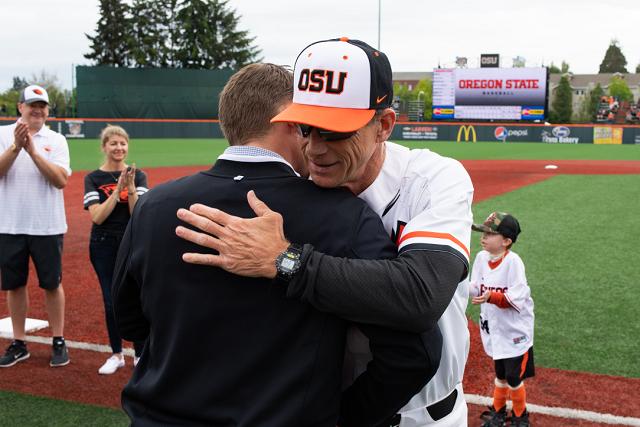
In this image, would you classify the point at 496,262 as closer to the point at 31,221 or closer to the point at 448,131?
the point at 31,221

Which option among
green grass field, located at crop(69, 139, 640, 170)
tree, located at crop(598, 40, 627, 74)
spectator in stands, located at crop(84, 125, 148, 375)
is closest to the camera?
spectator in stands, located at crop(84, 125, 148, 375)

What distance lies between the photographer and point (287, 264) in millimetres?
1756

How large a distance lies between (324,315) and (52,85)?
78367 millimetres

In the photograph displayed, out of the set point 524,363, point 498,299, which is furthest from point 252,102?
point 524,363

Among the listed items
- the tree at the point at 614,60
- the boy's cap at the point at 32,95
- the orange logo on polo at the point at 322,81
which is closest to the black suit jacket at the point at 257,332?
the orange logo on polo at the point at 322,81

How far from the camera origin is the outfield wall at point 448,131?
133ft

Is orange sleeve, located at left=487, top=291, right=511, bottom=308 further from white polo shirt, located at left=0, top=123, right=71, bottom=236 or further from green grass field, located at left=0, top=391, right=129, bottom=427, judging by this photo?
white polo shirt, located at left=0, top=123, right=71, bottom=236

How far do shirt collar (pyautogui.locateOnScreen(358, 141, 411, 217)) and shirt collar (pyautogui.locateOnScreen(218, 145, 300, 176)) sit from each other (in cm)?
37

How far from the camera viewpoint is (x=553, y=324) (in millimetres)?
6832

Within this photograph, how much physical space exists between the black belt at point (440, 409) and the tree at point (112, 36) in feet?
233

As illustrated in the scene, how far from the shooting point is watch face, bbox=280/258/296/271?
175 centimetres

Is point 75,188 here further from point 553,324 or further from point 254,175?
point 254,175

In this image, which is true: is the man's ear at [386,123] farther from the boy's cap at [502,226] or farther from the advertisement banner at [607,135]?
the advertisement banner at [607,135]

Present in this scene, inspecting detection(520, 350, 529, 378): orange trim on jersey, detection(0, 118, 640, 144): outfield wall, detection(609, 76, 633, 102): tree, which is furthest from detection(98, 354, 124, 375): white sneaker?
detection(609, 76, 633, 102): tree
